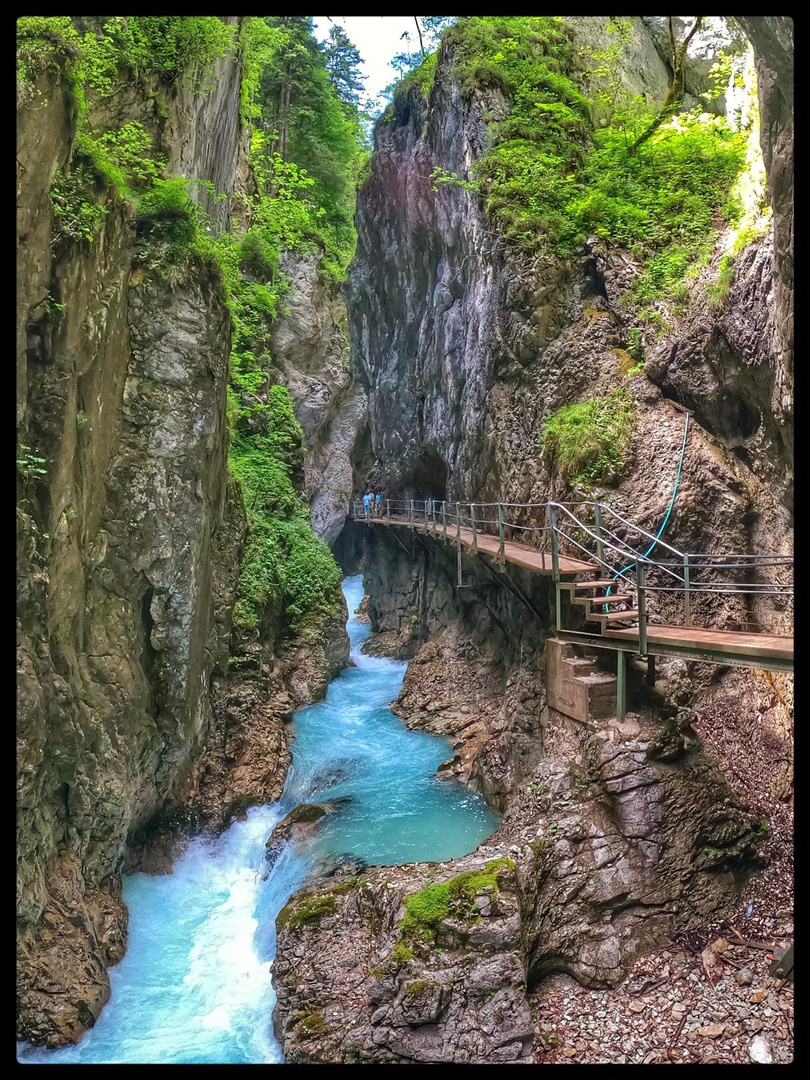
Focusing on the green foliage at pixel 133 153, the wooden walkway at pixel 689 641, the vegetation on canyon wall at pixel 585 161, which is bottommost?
the wooden walkway at pixel 689 641

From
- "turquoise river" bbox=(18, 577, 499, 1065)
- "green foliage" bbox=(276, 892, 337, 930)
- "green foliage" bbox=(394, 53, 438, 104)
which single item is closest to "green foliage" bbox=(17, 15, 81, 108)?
"green foliage" bbox=(276, 892, 337, 930)

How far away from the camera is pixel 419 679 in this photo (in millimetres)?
16812

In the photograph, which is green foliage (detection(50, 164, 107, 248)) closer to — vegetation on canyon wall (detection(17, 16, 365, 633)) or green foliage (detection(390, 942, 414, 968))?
vegetation on canyon wall (detection(17, 16, 365, 633))

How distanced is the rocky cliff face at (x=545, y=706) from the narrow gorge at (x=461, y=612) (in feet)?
0.17

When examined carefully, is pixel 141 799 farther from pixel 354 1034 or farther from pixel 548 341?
pixel 548 341

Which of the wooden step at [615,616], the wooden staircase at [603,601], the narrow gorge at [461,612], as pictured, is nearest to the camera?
the narrow gorge at [461,612]

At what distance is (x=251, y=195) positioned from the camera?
21250 mm

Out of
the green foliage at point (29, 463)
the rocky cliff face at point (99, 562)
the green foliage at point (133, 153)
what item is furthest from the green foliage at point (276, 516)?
the green foliage at point (29, 463)

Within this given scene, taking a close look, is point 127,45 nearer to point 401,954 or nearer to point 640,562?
point 640,562

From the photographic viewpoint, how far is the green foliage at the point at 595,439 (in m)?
10.3

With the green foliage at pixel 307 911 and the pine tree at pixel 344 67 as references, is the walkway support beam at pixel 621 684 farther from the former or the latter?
the pine tree at pixel 344 67

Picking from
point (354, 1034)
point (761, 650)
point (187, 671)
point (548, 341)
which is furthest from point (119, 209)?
point (354, 1034)

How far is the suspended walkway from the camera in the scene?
684cm

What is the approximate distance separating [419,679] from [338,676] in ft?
11.2
